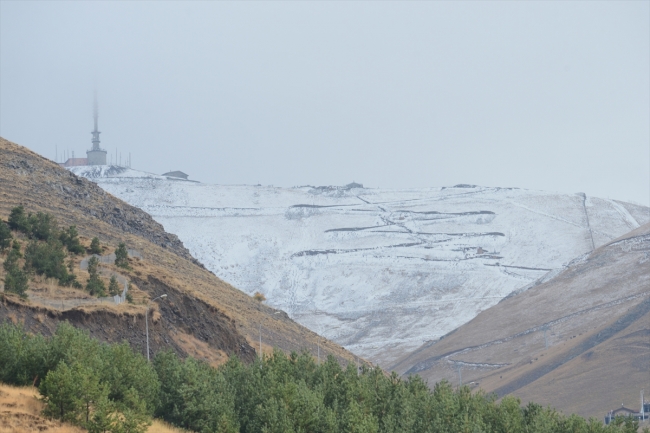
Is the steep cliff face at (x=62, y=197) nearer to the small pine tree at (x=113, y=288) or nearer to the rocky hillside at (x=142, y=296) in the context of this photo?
the rocky hillside at (x=142, y=296)

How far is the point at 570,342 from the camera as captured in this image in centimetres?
12550

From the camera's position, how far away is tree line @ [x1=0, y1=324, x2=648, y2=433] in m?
32.8

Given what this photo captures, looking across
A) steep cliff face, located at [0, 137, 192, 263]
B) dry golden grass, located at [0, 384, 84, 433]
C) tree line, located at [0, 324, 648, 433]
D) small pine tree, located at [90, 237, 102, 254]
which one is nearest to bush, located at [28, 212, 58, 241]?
small pine tree, located at [90, 237, 102, 254]

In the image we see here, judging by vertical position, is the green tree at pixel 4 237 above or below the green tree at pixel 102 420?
above

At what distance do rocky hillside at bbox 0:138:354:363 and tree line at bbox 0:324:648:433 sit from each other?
17.4 feet

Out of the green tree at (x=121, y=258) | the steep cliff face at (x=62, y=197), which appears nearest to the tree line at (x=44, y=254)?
the green tree at (x=121, y=258)

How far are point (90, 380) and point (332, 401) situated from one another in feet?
46.9

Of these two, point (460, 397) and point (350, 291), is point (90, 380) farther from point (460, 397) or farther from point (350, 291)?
point (350, 291)

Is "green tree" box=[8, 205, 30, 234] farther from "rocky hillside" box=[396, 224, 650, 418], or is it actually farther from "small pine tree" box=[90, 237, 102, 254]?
"rocky hillside" box=[396, 224, 650, 418]

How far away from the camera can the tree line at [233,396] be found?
3278 centimetres

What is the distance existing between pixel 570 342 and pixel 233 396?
3549 inches

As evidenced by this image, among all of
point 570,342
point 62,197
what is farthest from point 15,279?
point 570,342

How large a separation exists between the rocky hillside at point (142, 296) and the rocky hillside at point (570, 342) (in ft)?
102

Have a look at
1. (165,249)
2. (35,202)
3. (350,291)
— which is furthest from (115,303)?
(350,291)
